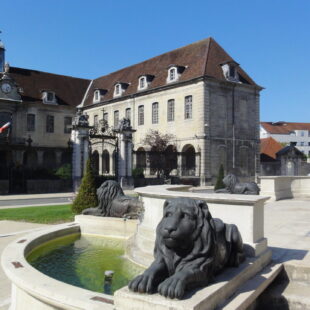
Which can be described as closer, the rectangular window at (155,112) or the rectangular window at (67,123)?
the rectangular window at (155,112)

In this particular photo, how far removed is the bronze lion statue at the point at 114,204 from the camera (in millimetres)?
9008

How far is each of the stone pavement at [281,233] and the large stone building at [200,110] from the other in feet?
71.2

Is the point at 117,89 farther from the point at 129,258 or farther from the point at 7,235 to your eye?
the point at 129,258

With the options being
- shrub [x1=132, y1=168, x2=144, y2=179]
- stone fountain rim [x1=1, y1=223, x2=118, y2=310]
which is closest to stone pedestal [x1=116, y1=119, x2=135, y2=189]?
shrub [x1=132, y1=168, x2=144, y2=179]

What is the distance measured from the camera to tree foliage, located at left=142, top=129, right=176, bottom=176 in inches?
1385

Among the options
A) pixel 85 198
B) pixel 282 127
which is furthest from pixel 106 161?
pixel 282 127

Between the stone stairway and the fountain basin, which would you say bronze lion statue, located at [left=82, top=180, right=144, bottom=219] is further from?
the stone stairway

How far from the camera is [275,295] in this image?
491cm

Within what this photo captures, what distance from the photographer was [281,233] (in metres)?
8.47

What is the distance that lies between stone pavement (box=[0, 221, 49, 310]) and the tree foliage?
22017mm

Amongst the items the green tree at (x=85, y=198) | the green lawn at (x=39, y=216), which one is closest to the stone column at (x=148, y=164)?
the green lawn at (x=39, y=216)

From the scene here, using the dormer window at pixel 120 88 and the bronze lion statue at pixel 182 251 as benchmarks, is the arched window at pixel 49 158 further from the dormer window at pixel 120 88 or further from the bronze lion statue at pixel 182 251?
the bronze lion statue at pixel 182 251

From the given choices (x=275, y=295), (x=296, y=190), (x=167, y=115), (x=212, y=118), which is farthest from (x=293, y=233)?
(x=167, y=115)

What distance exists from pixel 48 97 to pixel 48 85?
3038 millimetres
